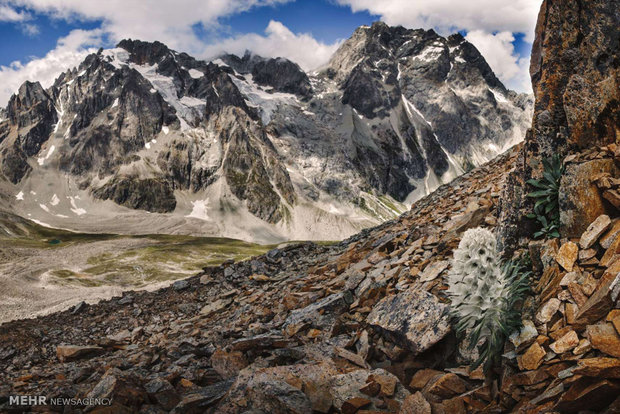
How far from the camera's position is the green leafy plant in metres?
8.06

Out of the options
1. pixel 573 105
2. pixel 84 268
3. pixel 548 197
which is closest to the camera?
pixel 548 197

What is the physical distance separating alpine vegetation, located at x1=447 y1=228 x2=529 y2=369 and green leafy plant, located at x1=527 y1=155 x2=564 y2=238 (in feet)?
5.54

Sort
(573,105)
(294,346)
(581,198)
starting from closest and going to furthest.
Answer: (581,198) → (573,105) → (294,346)

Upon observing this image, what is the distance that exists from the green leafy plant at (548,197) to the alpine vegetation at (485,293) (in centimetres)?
169

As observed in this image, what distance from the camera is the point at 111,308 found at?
23.2 meters

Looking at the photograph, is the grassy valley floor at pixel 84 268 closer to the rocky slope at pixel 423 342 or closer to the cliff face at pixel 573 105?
the rocky slope at pixel 423 342

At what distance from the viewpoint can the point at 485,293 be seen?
679 cm

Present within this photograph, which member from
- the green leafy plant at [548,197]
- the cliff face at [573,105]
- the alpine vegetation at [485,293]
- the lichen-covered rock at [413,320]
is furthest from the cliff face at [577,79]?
the lichen-covered rock at [413,320]

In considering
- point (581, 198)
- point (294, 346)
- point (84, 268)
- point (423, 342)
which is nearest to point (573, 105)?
point (581, 198)

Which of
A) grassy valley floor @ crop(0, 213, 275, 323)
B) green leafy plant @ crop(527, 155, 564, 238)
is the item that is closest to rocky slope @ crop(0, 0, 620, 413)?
green leafy plant @ crop(527, 155, 564, 238)

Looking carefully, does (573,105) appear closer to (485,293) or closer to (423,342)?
(485,293)

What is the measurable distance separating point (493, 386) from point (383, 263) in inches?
298

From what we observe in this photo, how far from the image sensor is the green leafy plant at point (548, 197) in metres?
8.06

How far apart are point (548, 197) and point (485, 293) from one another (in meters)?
3.11
